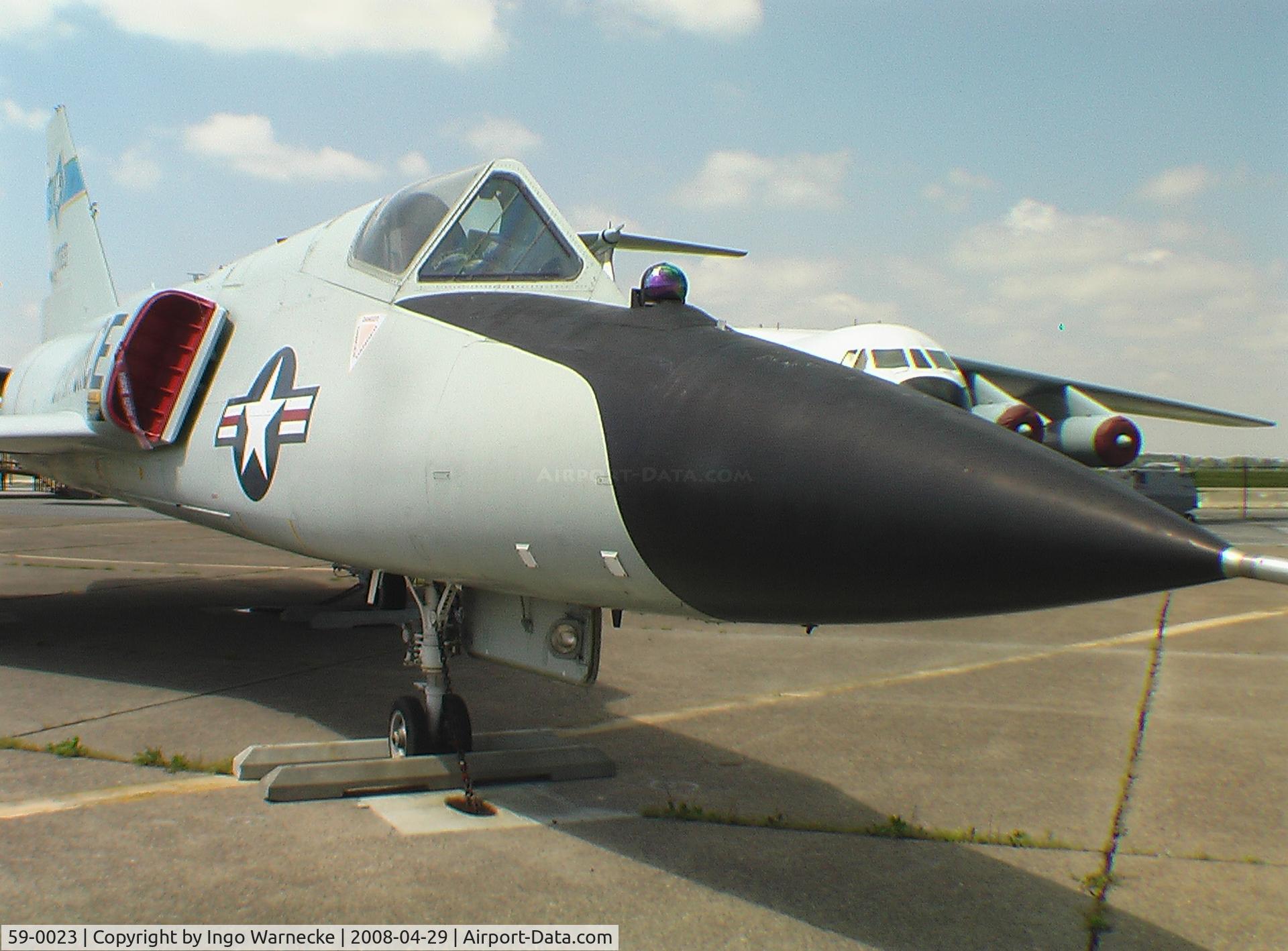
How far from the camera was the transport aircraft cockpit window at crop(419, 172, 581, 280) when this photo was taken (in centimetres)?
401

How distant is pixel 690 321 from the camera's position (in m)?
3.29

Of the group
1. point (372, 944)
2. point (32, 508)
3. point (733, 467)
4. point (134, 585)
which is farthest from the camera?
point (32, 508)

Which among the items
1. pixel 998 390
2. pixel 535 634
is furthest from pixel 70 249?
pixel 998 390

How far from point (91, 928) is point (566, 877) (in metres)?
1.41

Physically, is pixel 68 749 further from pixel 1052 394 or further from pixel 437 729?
pixel 1052 394

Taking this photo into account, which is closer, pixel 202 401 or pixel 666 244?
pixel 202 401

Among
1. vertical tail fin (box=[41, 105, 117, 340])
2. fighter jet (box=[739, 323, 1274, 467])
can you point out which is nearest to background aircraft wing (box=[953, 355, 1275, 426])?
fighter jet (box=[739, 323, 1274, 467])

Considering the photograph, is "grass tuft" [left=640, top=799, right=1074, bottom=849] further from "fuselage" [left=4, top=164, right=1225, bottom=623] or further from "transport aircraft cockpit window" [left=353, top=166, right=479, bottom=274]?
"transport aircraft cockpit window" [left=353, top=166, right=479, bottom=274]

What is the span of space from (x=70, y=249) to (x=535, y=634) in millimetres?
9459

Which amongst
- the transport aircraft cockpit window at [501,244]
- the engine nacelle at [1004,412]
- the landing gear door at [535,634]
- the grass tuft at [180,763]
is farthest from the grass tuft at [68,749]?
the engine nacelle at [1004,412]

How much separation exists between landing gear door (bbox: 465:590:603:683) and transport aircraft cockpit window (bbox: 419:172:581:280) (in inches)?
51.0

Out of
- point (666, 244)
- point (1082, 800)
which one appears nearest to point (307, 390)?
point (1082, 800)

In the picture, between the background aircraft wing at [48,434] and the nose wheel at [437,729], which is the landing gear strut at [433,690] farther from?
the background aircraft wing at [48,434]

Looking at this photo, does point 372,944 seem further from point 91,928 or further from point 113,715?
point 113,715
